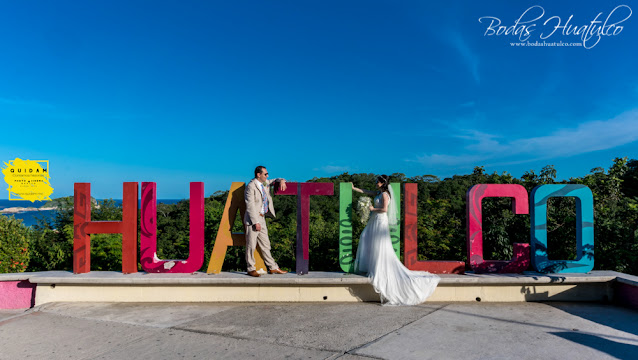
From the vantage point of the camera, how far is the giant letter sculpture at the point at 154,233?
743 cm

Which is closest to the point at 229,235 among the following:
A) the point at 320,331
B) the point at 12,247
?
the point at 320,331

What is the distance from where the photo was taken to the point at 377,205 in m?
7.42

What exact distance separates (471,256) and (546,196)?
1.73 meters

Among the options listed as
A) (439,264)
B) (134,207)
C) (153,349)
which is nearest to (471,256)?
(439,264)

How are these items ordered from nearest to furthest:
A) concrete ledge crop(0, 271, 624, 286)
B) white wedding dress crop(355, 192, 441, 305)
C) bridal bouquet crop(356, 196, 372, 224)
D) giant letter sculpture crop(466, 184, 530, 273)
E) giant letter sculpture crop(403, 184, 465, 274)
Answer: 1. white wedding dress crop(355, 192, 441, 305)
2. concrete ledge crop(0, 271, 624, 286)
3. giant letter sculpture crop(466, 184, 530, 273)
4. giant letter sculpture crop(403, 184, 465, 274)
5. bridal bouquet crop(356, 196, 372, 224)

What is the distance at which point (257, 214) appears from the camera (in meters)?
7.33

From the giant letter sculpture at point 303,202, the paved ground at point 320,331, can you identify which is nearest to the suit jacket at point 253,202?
the giant letter sculpture at point 303,202

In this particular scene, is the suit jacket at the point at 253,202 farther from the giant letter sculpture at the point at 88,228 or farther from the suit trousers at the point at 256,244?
the giant letter sculpture at the point at 88,228

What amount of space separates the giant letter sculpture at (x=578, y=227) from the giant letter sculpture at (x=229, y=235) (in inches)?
197

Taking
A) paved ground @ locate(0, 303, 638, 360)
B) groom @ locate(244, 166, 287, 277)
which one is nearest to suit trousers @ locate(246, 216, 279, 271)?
groom @ locate(244, 166, 287, 277)

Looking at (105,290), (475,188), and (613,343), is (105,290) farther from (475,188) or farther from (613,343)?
(613,343)

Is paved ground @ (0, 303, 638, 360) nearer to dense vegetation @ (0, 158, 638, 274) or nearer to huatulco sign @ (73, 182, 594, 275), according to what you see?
huatulco sign @ (73, 182, 594, 275)

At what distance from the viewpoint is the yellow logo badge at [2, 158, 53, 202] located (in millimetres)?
9898

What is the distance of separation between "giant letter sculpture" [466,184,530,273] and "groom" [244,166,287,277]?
345 centimetres
